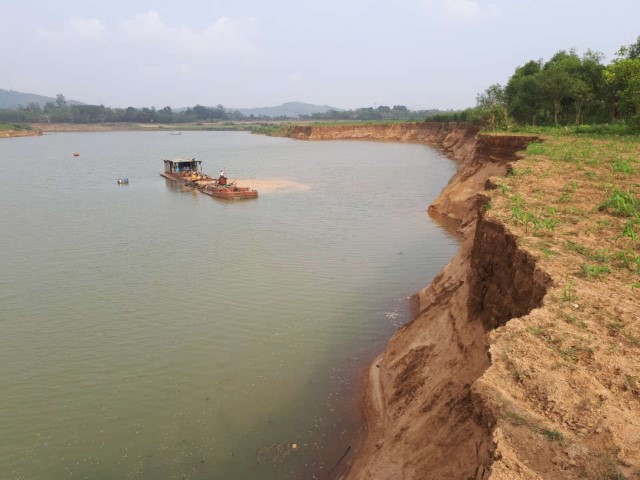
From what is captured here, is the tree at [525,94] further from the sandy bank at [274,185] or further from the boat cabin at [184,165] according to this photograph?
the boat cabin at [184,165]

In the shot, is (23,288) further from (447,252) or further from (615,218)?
(615,218)

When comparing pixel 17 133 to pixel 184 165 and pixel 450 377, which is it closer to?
→ pixel 184 165

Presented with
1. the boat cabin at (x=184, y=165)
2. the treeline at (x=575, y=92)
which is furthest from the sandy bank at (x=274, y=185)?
the treeline at (x=575, y=92)

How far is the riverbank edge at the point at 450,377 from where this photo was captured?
6.49 metres

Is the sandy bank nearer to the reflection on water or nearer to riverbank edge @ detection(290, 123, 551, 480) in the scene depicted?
the reflection on water

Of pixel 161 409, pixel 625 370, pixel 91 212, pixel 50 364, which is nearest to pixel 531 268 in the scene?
pixel 625 370

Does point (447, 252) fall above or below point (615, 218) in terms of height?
below

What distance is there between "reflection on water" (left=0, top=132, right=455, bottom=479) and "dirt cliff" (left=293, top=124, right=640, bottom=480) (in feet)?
6.58

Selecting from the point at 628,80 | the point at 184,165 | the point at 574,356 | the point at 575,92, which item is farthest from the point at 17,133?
the point at 574,356

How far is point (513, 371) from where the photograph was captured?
19.9ft

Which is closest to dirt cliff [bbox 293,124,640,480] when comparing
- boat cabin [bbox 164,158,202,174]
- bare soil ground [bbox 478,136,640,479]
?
bare soil ground [bbox 478,136,640,479]

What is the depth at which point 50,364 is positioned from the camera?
46.1 ft

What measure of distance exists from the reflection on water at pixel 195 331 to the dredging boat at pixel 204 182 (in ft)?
15.0

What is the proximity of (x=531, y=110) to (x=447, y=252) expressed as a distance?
108 ft
